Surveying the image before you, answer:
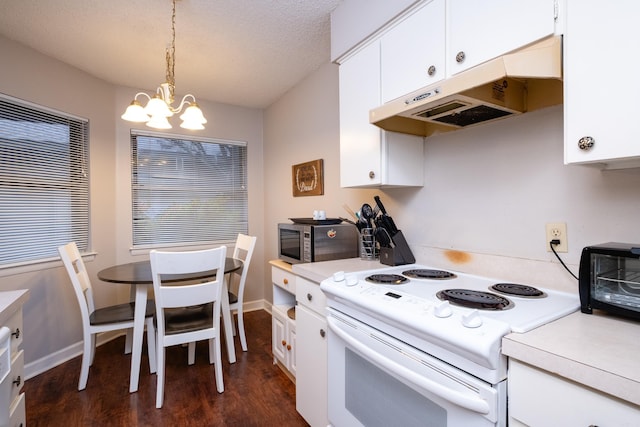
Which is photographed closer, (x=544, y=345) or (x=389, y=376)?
(x=544, y=345)

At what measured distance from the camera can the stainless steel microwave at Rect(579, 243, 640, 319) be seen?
912mm

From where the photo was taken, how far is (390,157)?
167 centimetres

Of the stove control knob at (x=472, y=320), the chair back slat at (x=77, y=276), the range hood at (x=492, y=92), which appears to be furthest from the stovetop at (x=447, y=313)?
the chair back slat at (x=77, y=276)

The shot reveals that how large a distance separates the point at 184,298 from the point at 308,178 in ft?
4.98

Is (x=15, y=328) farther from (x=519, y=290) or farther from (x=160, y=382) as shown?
(x=519, y=290)

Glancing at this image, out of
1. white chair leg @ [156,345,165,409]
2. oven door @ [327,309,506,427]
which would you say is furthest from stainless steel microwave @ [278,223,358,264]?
white chair leg @ [156,345,165,409]

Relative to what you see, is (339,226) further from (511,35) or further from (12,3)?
(12,3)

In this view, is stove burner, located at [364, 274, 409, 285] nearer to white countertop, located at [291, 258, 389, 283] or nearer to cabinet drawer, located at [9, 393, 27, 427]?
white countertop, located at [291, 258, 389, 283]

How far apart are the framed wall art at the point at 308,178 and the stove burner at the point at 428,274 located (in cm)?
136

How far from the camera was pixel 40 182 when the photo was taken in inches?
98.2

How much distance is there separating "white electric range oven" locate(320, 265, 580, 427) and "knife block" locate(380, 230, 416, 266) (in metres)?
0.26

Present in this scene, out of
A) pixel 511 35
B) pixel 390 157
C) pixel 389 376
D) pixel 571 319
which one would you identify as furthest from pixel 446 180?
pixel 389 376

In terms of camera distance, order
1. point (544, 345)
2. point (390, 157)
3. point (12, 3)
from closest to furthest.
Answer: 1. point (544, 345)
2. point (390, 157)
3. point (12, 3)

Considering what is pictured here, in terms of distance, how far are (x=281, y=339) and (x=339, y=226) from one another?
915 mm
